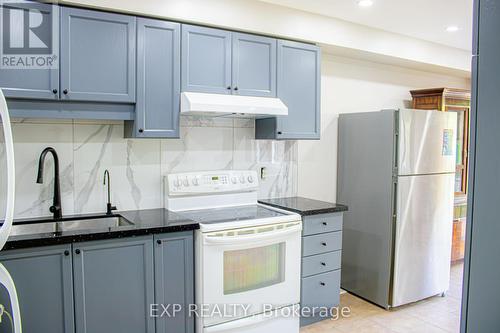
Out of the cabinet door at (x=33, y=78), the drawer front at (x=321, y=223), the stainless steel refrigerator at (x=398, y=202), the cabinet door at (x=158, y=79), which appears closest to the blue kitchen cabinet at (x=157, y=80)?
the cabinet door at (x=158, y=79)

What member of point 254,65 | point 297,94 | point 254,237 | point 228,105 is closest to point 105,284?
point 254,237

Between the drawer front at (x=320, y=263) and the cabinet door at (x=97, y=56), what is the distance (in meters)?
1.79

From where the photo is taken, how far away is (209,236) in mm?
2525

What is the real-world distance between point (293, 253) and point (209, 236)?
2.39 feet

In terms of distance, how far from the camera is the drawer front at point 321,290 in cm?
308

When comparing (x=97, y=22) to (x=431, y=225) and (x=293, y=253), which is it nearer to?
(x=293, y=253)

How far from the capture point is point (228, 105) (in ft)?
9.11

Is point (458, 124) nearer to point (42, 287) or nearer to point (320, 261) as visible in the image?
point (320, 261)

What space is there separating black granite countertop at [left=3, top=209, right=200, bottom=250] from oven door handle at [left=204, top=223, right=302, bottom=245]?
0.14 metres

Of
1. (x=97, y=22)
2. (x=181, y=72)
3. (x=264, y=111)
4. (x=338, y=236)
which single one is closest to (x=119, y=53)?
(x=97, y=22)

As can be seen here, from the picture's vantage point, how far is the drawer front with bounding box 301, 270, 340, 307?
3076 mm

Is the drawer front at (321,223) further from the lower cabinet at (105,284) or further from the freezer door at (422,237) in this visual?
the lower cabinet at (105,284)

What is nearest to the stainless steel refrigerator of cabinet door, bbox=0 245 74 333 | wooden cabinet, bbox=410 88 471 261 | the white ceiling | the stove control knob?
wooden cabinet, bbox=410 88 471 261
